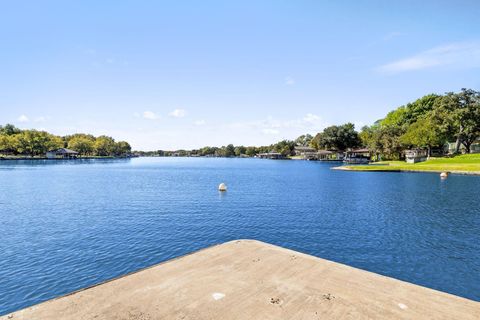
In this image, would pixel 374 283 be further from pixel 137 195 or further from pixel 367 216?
pixel 137 195

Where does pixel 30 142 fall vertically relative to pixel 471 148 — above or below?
above

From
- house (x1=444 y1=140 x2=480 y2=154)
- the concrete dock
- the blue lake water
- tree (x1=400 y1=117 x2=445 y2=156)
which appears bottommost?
the blue lake water

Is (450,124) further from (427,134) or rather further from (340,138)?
(340,138)

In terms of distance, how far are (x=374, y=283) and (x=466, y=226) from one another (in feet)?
68.8

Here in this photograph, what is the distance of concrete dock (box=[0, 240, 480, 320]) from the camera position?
30.5 feet

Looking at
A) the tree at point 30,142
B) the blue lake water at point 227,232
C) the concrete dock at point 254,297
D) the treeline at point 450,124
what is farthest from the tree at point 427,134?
the tree at point 30,142

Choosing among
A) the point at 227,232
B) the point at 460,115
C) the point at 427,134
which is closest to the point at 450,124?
the point at 460,115

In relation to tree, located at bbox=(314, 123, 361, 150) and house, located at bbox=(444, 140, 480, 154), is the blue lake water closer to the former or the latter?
house, located at bbox=(444, 140, 480, 154)

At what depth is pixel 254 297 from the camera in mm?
10320

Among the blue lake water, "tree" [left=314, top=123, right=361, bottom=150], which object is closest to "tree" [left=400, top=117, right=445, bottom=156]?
"tree" [left=314, top=123, right=361, bottom=150]

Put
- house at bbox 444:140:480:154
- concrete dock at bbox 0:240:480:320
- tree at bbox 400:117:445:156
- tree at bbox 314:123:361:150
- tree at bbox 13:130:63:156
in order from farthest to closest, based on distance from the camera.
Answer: tree at bbox 13:130:63:156 → tree at bbox 314:123:361:150 → house at bbox 444:140:480:154 → tree at bbox 400:117:445:156 → concrete dock at bbox 0:240:480:320

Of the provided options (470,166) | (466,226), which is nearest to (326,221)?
(466,226)

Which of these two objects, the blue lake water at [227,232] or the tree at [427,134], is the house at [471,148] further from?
the blue lake water at [227,232]

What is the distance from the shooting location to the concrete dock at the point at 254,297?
30.5 ft
